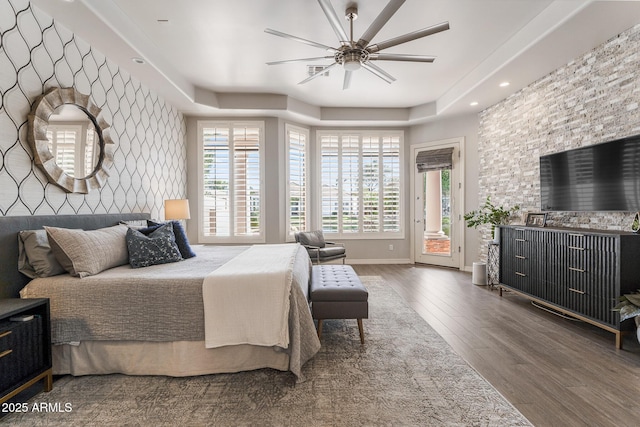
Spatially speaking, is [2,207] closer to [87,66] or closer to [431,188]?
[87,66]

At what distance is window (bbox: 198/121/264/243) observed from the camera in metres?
5.59

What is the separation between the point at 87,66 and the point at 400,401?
3943 mm

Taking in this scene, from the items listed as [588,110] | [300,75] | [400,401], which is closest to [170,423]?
[400,401]

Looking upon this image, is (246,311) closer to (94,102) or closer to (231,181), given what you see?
(94,102)

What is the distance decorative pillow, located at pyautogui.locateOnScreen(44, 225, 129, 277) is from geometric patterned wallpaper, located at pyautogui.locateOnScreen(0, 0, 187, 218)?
16.8 inches

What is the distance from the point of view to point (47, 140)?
259 centimetres

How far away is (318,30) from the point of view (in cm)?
334

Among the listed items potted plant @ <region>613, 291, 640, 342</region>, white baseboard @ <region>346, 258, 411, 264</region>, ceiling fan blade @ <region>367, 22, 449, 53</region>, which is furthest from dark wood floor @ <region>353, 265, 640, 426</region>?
ceiling fan blade @ <region>367, 22, 449, 53</region>

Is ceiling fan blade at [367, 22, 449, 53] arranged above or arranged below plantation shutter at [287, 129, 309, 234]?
above

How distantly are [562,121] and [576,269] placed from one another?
1.79 meters

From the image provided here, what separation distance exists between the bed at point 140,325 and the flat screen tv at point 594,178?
2.99 meters

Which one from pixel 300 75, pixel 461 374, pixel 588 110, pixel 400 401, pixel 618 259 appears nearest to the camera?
pixel 400 401

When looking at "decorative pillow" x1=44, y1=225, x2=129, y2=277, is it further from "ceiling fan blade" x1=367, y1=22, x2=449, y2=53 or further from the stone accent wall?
the stone accent wall

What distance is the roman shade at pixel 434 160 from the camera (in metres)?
5.87
